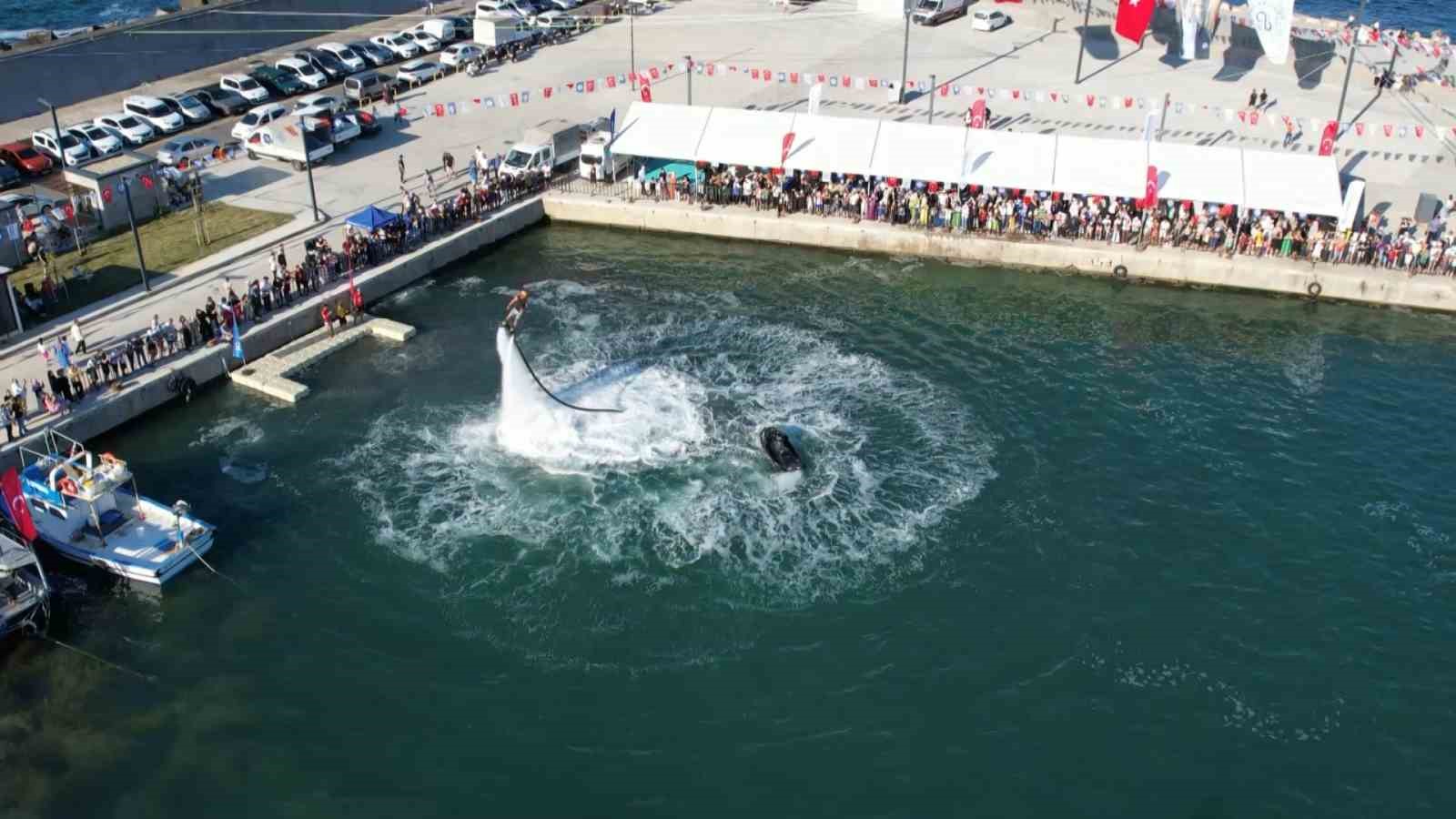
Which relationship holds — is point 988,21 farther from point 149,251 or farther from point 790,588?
point 790,588

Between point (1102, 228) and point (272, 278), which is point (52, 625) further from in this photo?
point (1102, 228)

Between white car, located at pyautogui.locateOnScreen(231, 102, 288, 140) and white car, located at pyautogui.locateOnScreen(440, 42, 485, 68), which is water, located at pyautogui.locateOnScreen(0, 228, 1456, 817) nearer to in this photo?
white car, located at pyautogui.locateOnScreen(231, 102, 288, 140)

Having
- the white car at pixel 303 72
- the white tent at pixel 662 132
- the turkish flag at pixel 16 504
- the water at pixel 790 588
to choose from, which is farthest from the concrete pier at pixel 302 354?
the white car at pixel 303 72

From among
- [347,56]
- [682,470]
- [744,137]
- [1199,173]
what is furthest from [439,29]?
[682,470]

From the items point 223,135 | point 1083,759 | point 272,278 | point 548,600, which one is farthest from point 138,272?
point 1083,759

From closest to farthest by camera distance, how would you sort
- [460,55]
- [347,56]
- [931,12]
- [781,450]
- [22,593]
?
[22,593]
[781,450]
[347,56]
[460,55]
[931,12]

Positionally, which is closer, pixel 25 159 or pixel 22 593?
pixel 22 593

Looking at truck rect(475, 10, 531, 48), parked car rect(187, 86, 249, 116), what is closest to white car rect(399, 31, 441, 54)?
truck rect(475, 10, 531, 48)
